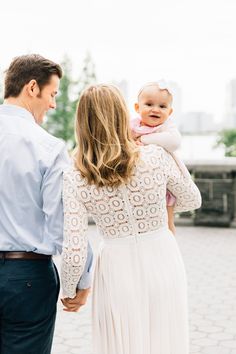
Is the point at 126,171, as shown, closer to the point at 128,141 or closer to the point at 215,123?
the point at 128,141

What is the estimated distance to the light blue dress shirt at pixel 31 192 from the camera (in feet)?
8.33

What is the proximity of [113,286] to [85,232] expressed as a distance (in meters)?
0.27

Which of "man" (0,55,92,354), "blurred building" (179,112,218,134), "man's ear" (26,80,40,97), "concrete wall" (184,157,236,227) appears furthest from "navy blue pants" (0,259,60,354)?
"blurred building" (179,112,218,134)

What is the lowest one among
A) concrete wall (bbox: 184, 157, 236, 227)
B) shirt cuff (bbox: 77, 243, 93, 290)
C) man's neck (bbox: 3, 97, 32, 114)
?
concrete wall (bbox: 184, 157, 236, 227)

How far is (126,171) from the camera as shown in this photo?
2543mm

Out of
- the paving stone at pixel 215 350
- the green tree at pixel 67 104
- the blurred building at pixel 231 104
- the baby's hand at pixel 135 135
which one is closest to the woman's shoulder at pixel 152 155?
the baby's hand at pixel 135 135

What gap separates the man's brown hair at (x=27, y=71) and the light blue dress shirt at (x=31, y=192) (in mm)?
211

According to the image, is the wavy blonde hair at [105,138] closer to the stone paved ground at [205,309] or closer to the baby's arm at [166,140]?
the baby's arm at [166,140]

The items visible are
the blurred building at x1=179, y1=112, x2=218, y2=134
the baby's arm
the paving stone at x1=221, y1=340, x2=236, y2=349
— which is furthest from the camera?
the blurred building at x1=179, y1=112, x2=218, y2=134

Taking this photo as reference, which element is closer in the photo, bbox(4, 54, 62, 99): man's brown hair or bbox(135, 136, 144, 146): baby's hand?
bbox(4, 54, 62, 99): man's brown hair

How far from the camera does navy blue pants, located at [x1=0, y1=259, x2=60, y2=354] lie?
8.21ft

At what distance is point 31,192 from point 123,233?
42 cm

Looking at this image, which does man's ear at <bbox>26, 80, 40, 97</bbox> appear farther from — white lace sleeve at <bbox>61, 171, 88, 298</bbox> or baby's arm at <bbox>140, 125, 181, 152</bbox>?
baby's arm at <bbox>140, 125, 181, 152</bbox>

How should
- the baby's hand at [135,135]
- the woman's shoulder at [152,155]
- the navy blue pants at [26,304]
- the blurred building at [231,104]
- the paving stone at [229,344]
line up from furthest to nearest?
the blurred building at [231,104] < the paving stone at [229,344] < the baby's hand at [135,135] < the woman's shoulder at [152,155] < the navy blue pants at [26,304]
